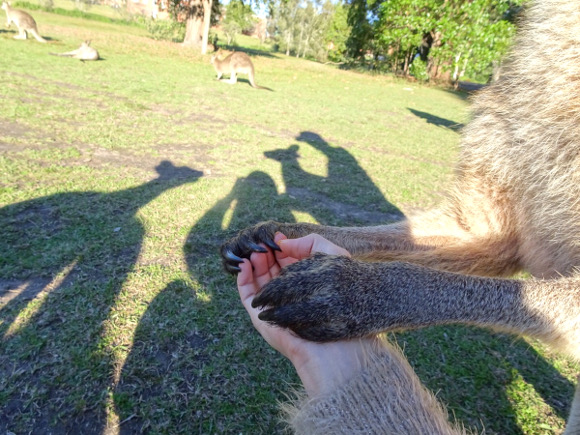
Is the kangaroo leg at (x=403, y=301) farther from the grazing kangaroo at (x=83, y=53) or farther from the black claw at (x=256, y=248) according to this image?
the grazing kangaroo at (x=83, y=53)

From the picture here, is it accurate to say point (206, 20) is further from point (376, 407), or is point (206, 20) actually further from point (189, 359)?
point (376, 407)

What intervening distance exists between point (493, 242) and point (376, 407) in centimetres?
138

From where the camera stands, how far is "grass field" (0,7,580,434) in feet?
6.59

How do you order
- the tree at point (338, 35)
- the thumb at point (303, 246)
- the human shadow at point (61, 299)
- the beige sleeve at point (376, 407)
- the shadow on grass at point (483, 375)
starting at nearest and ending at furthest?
the beige sleeve at point (376, 407)
the thumb at point (303, 246)
the human shadow at point (61, 299)
the shadow on grass at point (483, 375)
the tree at point (338, 35)

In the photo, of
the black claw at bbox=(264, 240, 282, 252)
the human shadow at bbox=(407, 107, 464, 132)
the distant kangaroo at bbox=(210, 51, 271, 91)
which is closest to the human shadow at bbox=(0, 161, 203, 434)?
the black claw at bbox=(264, 240, 282, 252)

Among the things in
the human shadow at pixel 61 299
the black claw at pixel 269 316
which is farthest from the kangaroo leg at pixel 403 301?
the human shadow at pixel 61 299

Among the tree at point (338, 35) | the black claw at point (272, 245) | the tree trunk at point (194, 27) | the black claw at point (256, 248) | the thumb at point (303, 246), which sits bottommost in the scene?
the black claw at point (256, 248)

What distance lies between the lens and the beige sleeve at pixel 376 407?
106 centimetres

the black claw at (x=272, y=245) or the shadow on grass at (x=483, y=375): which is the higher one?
the black claw at (x=272, y=245)

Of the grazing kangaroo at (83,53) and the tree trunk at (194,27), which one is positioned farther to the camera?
the tree trunk at (194,27)

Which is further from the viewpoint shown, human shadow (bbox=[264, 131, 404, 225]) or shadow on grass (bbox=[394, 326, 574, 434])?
human shadow (bbox=[264, 131, 404, 225])

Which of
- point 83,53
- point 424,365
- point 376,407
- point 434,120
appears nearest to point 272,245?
point 376,407

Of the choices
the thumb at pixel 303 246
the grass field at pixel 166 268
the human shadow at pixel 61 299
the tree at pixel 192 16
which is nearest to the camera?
the thumb at pixel 303 246

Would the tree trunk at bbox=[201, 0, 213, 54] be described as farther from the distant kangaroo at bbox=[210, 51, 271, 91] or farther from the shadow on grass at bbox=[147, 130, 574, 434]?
the shadow on grass at bbox=[147, 130, 574, 434]
